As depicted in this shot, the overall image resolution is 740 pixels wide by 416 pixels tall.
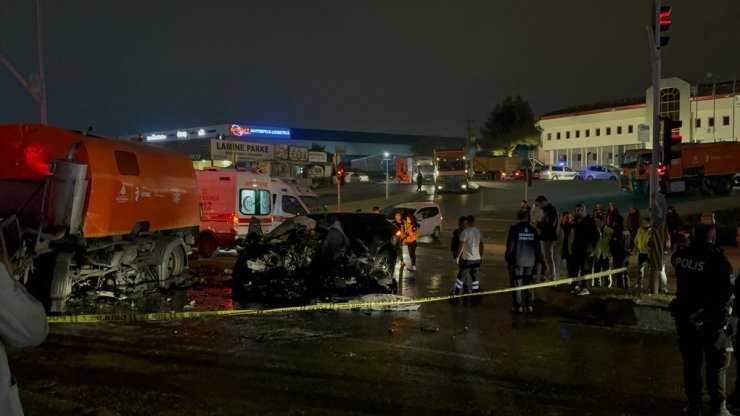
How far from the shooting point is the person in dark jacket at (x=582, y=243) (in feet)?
36.9

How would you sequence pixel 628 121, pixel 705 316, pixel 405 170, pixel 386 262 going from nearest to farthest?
pixel 705 316
pixel 386 262
pixel 628 121
pixel 405 170

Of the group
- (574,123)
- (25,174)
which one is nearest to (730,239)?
(25,174)

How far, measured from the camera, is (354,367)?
6789 millimetres

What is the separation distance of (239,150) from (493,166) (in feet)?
91.6

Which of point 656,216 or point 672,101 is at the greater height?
point 672,101

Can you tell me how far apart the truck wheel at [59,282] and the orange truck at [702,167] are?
30.1 metres

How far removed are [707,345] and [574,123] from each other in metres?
63.6

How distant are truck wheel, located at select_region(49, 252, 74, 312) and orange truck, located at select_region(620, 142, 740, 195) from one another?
30058 mm

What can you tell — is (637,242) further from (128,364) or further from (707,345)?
(128,364)

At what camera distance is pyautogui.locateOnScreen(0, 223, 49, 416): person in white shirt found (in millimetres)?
2443

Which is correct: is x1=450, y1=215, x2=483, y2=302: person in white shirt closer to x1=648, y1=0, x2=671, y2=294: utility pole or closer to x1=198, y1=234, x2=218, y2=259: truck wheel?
x1=648, y1=0, x2=671, y2=294: utility pole

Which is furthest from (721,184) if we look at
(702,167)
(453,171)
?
(453,171)

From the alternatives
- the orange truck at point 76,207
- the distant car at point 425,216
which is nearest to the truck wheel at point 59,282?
the orange truck at point 76,207

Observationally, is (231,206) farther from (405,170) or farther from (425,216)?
(405,170)
